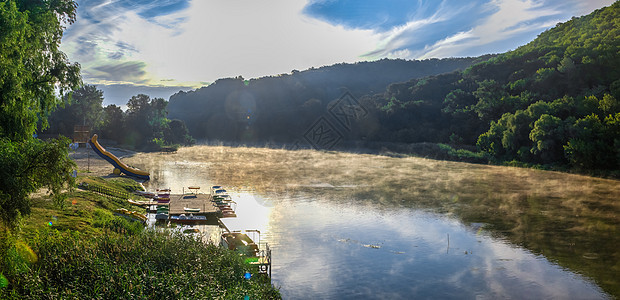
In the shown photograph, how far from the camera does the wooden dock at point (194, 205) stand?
40.7 meters

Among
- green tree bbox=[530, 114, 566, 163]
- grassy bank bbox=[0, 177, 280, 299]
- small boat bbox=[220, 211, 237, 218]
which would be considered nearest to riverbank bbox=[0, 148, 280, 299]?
grassy bank bbox=[0, 177, 280, 299]

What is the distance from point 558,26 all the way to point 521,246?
139 m

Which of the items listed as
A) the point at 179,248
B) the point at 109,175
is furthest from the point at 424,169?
the point at 179,248

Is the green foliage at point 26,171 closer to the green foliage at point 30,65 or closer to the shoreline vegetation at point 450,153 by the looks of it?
the green foliage at point 30,65

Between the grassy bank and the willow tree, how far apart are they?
2369 millimetres

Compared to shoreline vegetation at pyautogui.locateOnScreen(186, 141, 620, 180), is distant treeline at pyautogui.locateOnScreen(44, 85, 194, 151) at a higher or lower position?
higher

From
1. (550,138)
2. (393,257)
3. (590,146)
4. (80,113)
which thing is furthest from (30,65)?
(80,113)

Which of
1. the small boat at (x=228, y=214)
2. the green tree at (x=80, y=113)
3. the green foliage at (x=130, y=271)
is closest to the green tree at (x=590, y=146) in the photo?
the small boat at (x=228, y=214)

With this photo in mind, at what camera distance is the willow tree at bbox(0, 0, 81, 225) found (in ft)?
52.4

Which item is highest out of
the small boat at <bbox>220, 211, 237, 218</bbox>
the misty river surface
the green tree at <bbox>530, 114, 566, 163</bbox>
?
the green tree at <bbox>530, 114, 566, 163</bbox>

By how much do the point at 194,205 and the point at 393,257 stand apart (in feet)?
74.3

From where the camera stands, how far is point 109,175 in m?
62.2

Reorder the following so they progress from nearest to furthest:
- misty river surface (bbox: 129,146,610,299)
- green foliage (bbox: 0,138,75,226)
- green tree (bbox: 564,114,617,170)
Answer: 1. green foliage (bbox: 0,138,75,226)
2. misty river surface (bbox: 129,146,610,299)
3. green tree (bbox: 564,114,617,170)

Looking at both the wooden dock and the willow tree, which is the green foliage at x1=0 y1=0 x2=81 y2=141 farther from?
the wooden dock
